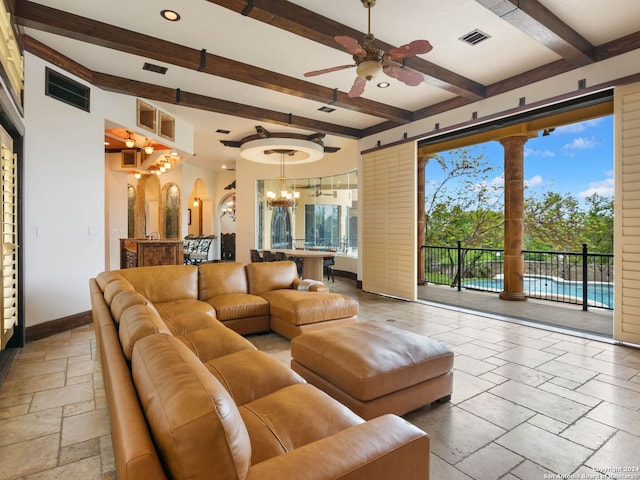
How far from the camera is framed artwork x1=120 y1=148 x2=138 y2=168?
8195 millimetres

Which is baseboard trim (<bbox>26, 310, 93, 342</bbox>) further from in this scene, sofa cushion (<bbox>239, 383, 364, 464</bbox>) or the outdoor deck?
the outdoor deck

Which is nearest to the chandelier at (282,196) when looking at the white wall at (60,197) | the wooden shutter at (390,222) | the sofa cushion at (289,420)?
the wooden shutter at (390,222)

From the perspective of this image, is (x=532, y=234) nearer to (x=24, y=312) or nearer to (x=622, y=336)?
(x=622, y=336)

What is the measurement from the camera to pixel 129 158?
8.25m

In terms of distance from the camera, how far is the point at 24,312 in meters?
3.79

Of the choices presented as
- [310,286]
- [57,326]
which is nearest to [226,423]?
[310,286]

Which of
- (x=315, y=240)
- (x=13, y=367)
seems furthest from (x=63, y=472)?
(x=315, y=240)

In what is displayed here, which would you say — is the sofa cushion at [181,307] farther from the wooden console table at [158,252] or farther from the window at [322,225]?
the window at [322,225]

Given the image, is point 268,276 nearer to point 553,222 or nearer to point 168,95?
point 168,95

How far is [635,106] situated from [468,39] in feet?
5.93

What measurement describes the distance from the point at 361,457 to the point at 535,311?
5300mm

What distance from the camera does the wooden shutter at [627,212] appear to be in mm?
3688

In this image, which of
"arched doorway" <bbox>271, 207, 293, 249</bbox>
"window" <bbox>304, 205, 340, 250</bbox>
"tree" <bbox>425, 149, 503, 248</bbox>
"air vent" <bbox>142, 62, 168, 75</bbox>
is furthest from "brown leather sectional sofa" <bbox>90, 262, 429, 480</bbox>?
"tree" <bbox>425, 149, 503, 248</bbox>

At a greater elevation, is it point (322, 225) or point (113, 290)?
point (322, 225)
